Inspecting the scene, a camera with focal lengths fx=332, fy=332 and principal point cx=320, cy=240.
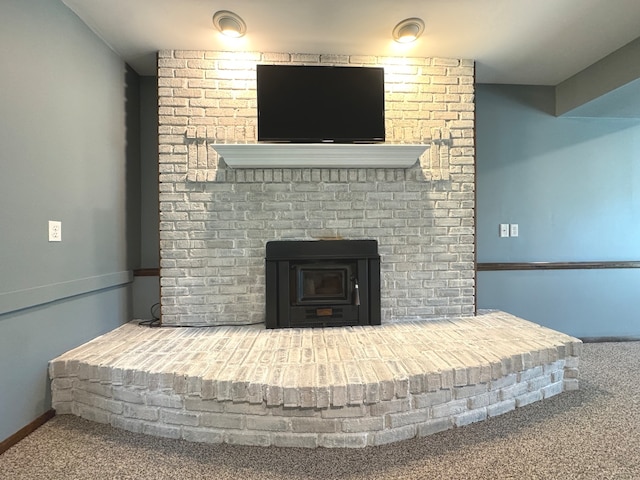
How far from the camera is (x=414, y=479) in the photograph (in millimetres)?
1361

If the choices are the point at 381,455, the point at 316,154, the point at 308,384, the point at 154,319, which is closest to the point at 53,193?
the point at 154,319

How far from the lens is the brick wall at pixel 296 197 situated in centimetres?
251

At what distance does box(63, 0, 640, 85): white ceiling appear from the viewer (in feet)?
6.57

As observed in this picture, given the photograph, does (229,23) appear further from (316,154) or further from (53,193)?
(53,193)

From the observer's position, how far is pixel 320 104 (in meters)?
2.47

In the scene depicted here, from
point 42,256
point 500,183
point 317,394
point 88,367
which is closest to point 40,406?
point 88,367

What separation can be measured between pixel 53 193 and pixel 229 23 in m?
1.48

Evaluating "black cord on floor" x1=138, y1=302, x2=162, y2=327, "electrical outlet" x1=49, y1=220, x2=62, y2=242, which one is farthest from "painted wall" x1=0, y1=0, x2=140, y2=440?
"black cord on floor" x1=138, y1=302, x2=162, y2=327

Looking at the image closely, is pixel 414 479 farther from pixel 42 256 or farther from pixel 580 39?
pixel 580 39

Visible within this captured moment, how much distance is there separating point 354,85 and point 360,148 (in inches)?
20.3

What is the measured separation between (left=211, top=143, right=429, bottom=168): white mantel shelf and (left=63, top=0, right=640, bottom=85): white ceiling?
76 cm

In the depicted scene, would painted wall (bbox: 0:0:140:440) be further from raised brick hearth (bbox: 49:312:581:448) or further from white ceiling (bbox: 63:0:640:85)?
white ceiling (bbox: 63:0:640:85)

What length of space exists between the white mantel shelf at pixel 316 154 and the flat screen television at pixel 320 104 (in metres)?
0.12

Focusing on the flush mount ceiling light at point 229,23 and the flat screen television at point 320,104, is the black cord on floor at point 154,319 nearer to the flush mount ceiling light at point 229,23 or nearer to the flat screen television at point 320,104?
the flat screen television at point 320,104
